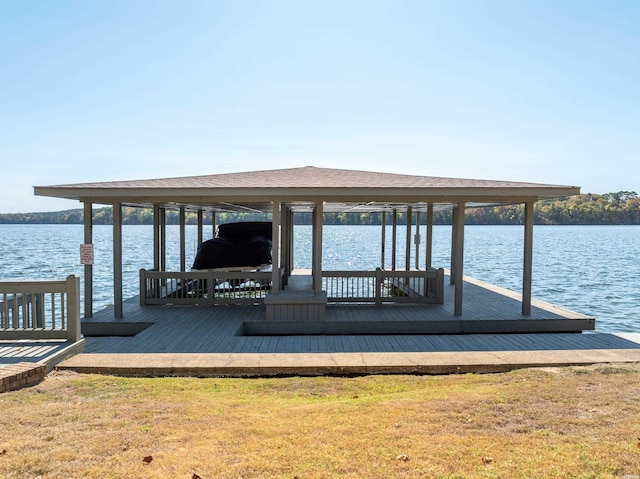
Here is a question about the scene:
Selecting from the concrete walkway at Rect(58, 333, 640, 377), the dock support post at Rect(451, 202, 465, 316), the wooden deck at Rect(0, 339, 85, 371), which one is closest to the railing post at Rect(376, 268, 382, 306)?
the dock support post at Rect(451, 202, 465, 316)

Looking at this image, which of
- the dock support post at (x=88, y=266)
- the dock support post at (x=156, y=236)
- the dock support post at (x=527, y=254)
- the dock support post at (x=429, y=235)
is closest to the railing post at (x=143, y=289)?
the dock support post at (x=156, y=236)

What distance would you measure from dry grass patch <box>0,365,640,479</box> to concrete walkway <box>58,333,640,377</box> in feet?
1.40

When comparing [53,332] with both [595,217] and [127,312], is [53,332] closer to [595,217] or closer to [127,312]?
[127,312]

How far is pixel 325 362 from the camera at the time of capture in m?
5.86

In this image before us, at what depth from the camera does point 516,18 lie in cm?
1158

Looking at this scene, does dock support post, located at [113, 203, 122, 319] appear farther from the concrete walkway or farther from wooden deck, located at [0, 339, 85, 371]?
the concrete walkway

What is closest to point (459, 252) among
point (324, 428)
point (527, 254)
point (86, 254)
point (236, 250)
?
point (527, 254)

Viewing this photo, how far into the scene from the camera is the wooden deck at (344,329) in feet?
22.8

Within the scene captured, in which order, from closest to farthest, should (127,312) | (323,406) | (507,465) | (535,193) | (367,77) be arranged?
(507,465), (323,406), (535,193), (127,312), (367,77)

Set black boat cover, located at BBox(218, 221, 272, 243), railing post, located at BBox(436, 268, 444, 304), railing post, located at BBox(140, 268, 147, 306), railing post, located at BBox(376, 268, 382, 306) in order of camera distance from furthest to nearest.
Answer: black boat cover, located at BBox(218, 221, 272, 243), railing post, located at BBox(140, 268, 147, 306), railing post, located at BBox(436, 268, 444, 304), railing post, located at BBox(376, 268, 382, 306)

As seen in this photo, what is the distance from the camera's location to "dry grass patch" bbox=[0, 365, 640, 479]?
2.96m

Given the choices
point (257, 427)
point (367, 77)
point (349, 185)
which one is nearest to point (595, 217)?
point (367, 77)

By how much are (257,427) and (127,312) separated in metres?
7.01

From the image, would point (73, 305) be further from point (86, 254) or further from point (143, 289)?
point (143, 289)
